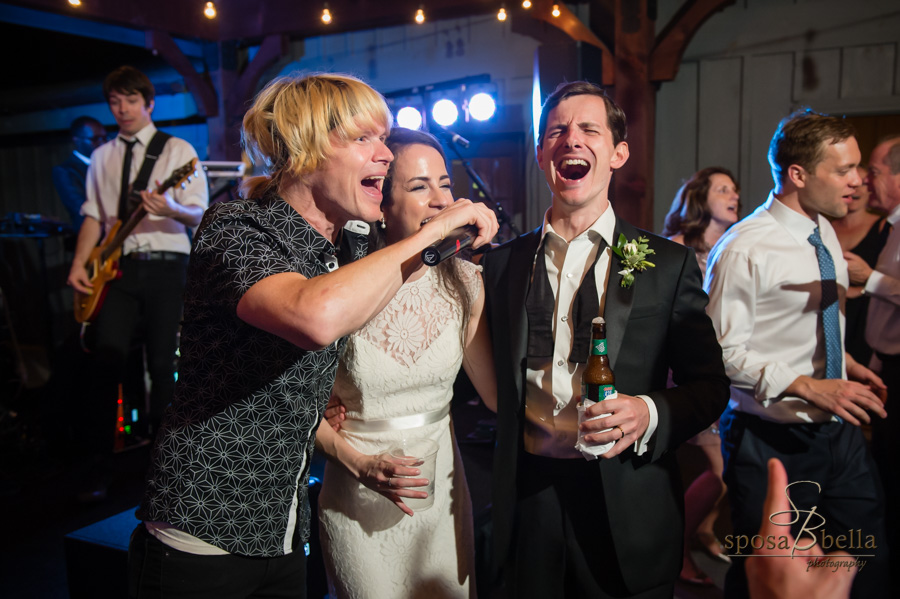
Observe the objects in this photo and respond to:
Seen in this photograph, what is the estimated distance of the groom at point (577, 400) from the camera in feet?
4.68

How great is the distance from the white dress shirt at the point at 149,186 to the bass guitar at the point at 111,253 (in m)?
0.08

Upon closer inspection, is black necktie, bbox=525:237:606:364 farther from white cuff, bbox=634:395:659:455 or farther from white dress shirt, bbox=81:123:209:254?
white dress shirt, bbox=81:123:209:254

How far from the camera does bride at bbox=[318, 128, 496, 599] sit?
1626mm

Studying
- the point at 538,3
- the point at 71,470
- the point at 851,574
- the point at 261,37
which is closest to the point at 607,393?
the point at 851,574

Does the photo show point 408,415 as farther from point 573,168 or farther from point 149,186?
point 149,186

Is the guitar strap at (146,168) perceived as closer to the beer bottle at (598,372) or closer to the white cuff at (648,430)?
the beer bottle at (598,372)

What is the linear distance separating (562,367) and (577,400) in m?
0.09

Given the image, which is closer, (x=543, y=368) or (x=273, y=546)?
(x=273, y=546)

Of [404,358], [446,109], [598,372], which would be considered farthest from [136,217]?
[446,109]

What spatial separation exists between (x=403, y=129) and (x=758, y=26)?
211 inches

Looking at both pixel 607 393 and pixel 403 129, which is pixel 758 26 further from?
pixel 607 393

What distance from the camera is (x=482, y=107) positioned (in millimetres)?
6297

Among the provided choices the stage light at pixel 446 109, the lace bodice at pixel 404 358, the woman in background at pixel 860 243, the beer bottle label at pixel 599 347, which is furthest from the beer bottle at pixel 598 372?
the stage light at pixel 446 109

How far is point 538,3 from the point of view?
546cm
